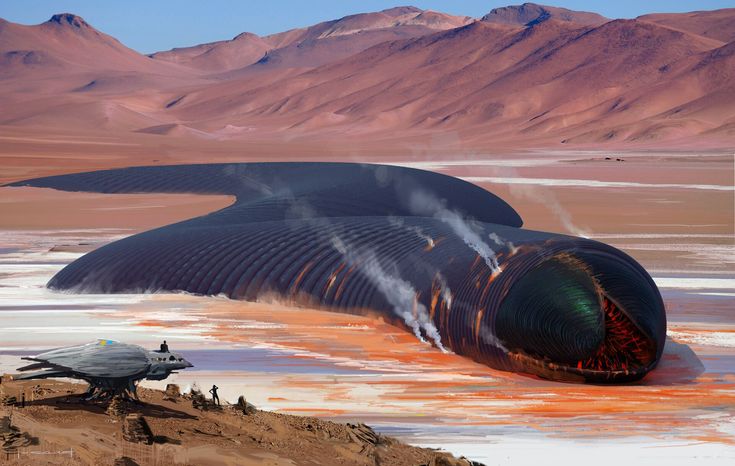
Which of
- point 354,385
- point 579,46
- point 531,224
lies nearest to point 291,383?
point 354,385

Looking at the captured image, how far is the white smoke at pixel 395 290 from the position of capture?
1445cm

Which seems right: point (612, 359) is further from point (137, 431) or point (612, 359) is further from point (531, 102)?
point (531, 102)

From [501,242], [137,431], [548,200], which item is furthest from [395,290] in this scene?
[548,200]

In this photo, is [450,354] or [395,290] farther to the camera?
[395,290]

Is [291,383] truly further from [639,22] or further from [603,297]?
[639,22]

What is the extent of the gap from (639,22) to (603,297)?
178909 mm

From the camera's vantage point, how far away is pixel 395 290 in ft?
51.8

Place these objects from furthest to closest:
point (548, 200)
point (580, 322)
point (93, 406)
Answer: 1. point (548, 200)
2. point (580, 322)
3. point (93, 406)

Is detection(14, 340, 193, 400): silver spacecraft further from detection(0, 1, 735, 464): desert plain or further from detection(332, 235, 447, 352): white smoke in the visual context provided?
detection(332, 235, 447, 352): white smoke

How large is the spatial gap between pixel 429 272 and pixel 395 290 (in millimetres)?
755

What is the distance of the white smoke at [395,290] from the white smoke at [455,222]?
2.94 ft

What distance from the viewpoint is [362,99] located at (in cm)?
18762

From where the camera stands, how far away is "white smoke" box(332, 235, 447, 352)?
47.4 feet

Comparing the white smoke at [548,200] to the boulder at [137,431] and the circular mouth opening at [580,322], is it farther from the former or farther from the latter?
the boulder at [137,431]
